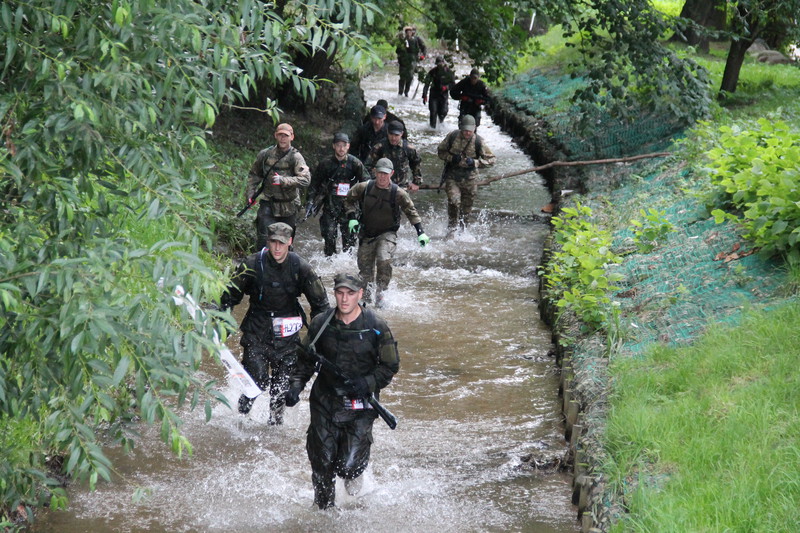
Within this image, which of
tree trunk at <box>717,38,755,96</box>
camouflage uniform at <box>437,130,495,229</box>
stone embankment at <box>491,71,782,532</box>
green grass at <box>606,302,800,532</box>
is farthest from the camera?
tree trunk at <box>717,38,755,96</box>

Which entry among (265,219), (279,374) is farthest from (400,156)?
(279,374)

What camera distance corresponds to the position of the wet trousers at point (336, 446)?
636cm

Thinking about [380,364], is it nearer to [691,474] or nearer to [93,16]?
[691,474]

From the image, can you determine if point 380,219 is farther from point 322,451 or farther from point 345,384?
point 322,451

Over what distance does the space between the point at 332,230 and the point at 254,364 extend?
5030 mm

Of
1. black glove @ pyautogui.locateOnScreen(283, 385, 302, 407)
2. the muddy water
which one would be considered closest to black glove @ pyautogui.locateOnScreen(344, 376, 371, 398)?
black glove @ pyautogui.locateOnScreen(283, 385, 302, 407)

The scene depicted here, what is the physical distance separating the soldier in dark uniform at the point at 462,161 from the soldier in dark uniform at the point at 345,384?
8.12 m

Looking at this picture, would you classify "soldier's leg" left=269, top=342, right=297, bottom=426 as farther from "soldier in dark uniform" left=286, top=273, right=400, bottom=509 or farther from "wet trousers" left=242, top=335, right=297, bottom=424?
"soldier in dark uniform" left=286, top=273, right=400, bottom=509

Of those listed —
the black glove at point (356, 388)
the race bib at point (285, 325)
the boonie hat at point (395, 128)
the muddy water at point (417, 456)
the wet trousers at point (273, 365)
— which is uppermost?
the boonie hat at point (395, 128)

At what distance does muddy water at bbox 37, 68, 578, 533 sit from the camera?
6.49 meters

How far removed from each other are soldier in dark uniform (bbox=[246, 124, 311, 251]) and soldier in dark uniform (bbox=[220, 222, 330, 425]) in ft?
10.1

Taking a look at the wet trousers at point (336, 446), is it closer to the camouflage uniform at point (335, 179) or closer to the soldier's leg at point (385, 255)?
the soldier's leg at point (385, 255)

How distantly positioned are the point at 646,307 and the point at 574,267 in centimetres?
140

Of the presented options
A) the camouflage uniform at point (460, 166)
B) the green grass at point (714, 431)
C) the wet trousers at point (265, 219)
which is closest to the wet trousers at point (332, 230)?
the wet trousers at point (265, 219)
